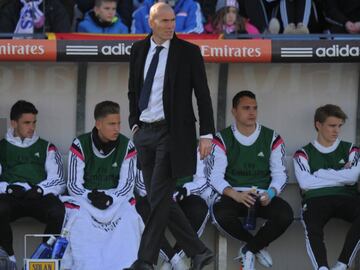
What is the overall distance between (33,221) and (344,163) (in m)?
2.65

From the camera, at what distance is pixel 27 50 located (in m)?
8.84

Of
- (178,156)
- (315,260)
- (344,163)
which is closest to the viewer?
(178,156)

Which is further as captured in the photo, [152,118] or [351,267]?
[351,267]

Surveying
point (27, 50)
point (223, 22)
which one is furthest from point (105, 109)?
point (223, 22)

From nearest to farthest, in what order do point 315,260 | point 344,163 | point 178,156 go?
point 178,156 → point 315,260 → point 344,163

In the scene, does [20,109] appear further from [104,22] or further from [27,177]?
[104,22]

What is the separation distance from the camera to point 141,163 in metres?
7.23

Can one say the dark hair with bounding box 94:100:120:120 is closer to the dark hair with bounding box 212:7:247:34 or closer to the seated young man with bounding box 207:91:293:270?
the seated young man with bounding box 207:91:293:270

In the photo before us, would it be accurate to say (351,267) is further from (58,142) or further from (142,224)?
(58,142)

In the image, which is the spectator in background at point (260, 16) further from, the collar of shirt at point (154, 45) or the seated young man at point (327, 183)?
the collar of shirt at point (154, 45)

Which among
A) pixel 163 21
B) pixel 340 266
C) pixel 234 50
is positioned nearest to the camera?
pixel 163 21

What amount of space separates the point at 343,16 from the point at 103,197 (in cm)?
276

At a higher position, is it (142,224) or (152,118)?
(152,118)

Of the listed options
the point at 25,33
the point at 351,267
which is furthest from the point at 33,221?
the point at 351,267
